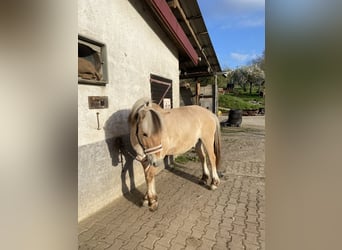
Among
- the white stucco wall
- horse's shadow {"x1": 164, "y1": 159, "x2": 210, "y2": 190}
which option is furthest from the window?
horse's shadow {"x1": 164, "y1": 159, "x2": 210, "y2": 190}

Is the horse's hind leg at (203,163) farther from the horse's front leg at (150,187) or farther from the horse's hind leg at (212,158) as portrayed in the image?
the horse's front leg at (150,187)

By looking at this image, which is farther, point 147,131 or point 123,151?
point 123,151

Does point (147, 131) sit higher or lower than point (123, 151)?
higher

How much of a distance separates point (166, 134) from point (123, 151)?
696 mm

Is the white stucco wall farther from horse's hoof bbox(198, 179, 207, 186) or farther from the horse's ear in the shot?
horse's hoof bbox(198, 179, 207, 186)

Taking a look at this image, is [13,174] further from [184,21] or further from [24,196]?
[184,21]

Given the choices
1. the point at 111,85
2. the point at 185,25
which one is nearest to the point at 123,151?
the point at 111,85

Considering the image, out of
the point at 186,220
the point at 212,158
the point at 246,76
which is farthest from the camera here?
the point at 246,76

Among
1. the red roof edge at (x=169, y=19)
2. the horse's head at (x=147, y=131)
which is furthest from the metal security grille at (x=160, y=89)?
the horse's head at (x=147, y=131)

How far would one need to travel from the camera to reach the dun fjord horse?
2881mm

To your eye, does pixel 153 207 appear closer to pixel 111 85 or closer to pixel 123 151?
pixel 123 151

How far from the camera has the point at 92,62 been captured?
301 centimetres

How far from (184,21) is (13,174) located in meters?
5.36

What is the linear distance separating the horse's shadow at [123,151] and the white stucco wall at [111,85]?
0.05 feet
